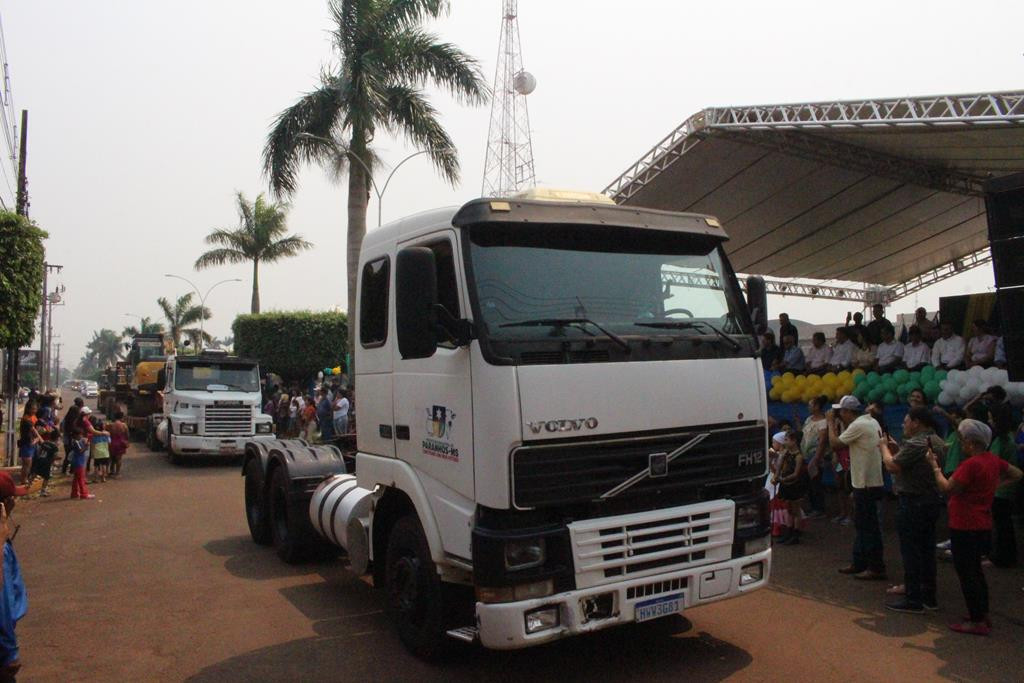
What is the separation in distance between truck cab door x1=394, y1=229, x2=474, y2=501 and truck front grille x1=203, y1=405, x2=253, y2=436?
1444cm

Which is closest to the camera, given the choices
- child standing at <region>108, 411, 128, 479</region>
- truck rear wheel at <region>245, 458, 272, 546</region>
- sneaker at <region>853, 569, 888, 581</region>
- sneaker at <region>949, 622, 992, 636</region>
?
sneaker at <region>949, 622, 992, 636</region>

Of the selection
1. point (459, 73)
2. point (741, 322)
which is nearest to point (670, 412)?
point (741, 322)

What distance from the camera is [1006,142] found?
41.5ft

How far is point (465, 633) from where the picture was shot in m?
4.94

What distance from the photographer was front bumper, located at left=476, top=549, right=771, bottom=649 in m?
4.53

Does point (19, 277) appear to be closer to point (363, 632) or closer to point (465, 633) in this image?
point (363, 632)

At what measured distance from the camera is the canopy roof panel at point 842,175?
490 inches

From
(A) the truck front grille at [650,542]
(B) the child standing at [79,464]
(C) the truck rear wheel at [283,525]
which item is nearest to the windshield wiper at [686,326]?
(A) the truck front grille at [650,542]

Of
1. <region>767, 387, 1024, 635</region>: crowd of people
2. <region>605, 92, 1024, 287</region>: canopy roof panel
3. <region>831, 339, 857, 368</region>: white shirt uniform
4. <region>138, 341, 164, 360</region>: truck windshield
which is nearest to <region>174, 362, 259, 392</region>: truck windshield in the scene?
<region>605, 92, 1024, 287</region>: canopy roof panel

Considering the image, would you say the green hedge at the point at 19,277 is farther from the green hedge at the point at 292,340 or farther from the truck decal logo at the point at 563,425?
the green hedge at the point at 292,340

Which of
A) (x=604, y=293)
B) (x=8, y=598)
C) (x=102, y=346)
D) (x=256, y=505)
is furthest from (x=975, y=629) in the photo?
(x=102, y=346)

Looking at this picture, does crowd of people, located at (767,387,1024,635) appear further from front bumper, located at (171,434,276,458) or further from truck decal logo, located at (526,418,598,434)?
front bumper, located at (171,434,276,458)

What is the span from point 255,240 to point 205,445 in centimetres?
2386

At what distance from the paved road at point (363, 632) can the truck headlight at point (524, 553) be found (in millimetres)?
1147
